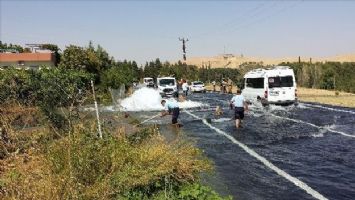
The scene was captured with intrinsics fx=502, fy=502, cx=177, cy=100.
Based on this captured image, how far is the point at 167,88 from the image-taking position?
49.8 m

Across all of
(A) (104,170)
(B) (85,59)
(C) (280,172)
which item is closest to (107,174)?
(A) (104,170)

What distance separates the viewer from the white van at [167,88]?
49.0 metres

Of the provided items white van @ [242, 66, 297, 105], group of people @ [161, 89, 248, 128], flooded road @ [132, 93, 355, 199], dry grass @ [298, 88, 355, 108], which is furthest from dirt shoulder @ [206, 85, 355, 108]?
group of people @ [161, 89, 248, 128]

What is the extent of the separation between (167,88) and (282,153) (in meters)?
33.9

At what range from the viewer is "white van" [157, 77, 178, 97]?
49.0 metres

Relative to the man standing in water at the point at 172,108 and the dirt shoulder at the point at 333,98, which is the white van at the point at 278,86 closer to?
the dirt shoulder at the point at 333,98

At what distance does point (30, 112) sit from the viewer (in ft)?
47.5

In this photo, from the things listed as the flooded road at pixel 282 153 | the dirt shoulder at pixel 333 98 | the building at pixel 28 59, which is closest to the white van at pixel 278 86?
the flooded road at pixel 282 153

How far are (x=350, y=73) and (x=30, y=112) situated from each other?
2300 inches

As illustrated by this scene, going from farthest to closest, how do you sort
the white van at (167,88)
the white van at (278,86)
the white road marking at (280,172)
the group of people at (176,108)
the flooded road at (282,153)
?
1. the white van at (167,88)
2. the white van at (278,86)
3. the group of people at (176,108)
4. the flooded road at (282,153)
5. the white road marking at (280,172)

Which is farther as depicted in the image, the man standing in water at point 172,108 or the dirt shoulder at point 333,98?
the dirt shoulder at point 333,98

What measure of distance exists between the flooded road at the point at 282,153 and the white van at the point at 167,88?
19.6 metres

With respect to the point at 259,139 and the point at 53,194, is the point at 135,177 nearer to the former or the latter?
the point at 53,194

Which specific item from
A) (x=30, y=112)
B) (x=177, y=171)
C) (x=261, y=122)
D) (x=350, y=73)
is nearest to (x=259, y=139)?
(x=261, y=122)
